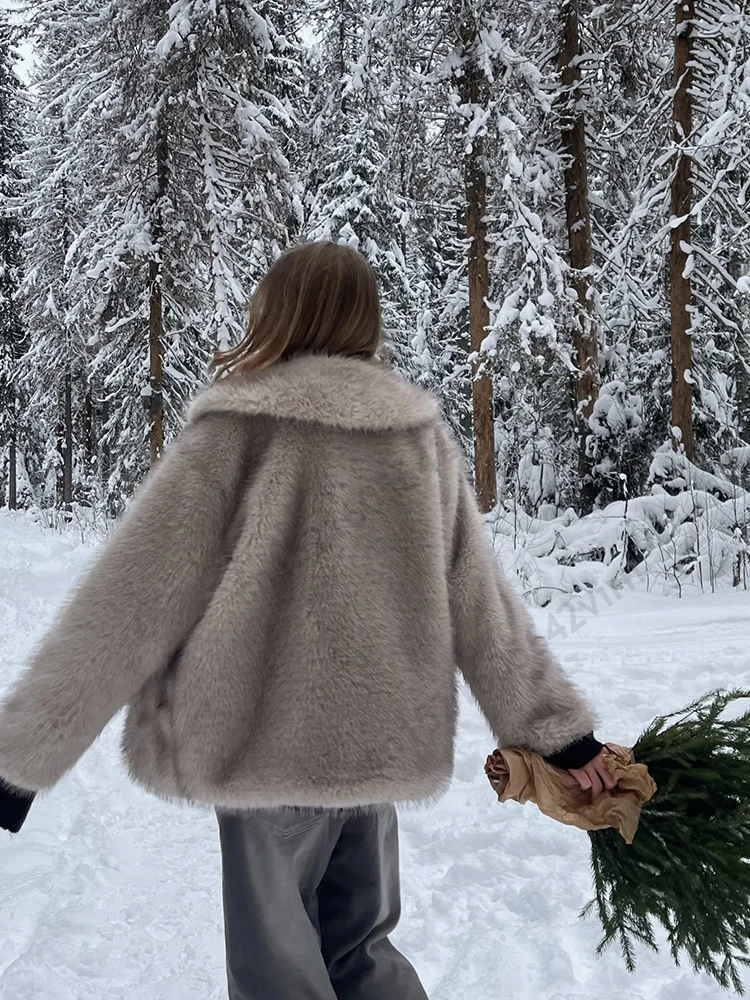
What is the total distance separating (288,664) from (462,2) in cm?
1266

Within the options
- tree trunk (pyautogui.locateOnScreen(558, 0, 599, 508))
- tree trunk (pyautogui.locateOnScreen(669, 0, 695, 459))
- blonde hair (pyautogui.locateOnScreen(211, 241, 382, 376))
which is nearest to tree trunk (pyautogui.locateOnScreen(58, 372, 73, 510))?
tree trunk (pyautogui.locateOnScreen(558, 0, 599, 508))

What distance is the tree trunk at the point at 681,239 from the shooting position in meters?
11.8

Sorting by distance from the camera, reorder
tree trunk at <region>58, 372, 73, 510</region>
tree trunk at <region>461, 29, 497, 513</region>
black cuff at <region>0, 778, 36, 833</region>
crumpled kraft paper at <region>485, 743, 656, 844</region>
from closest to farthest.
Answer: black cuff at <region>0, 778, 36, 833</region>, crumpled kraft paper at <region>485, 743, 656, 844</region>, tree trunk at <region>461, 29, 497, 513</region>, tree trunk at <region>58, 372, 73, 510</region>

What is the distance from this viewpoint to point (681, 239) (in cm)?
1224

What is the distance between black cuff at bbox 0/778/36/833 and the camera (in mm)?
1789

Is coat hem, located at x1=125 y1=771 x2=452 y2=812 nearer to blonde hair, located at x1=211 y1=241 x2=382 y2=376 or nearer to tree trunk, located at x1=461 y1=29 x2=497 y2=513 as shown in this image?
blonde hair, located at x1=211 y1=241 x2=382 y2=376

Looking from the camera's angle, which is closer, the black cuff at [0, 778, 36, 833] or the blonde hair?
the black cuff at [0, 778, 36, 833]

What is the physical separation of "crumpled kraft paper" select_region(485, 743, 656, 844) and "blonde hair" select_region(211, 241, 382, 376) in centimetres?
112

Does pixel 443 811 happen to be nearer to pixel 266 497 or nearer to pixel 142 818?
pixel 142 818

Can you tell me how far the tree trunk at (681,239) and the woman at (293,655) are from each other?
10616 millimetres

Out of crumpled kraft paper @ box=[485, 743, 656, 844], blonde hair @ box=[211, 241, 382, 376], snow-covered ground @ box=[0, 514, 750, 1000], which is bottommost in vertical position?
snow-covered ground @ box=[0, 514, 750, 1000]

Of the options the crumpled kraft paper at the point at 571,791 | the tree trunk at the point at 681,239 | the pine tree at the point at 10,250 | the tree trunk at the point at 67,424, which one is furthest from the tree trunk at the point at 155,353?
the crumpled kraft paper at the point at 571,791

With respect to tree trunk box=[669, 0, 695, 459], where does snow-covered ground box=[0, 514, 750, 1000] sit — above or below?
below

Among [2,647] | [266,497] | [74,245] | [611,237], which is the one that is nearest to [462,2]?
[611,237]
